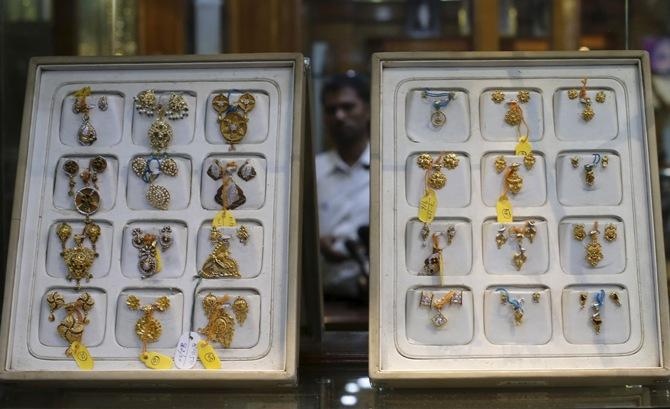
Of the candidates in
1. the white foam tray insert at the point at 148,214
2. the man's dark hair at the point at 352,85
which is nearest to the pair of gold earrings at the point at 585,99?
the white foam tray insert at the point at 148,214

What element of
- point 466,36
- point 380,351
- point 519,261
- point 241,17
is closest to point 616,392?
point 519,261

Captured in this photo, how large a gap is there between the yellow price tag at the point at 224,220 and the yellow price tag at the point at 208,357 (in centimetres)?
21

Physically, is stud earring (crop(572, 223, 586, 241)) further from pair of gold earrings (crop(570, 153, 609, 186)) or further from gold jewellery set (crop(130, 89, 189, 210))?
gold jewellery set (crop(130, 89, 189, 210))

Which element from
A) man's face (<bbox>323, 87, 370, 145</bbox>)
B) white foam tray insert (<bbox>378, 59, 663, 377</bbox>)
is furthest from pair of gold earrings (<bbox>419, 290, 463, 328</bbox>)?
man's face (<bbox>323, 87, 370, 145</bbox>)

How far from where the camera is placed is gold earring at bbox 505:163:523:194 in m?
1.46

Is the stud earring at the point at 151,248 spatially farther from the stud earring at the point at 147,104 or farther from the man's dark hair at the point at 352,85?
the man's dark hair at the point at 352,85

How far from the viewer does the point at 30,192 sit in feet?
4.91

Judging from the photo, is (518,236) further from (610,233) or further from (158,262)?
(158,262)

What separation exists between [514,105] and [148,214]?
0.67 meters

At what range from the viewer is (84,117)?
1528 millimetres

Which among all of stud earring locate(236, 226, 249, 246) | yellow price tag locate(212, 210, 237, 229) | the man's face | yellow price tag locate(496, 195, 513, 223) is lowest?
stud earring locate(236, 226, 249, 246)

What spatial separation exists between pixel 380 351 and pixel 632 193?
0.52 meters

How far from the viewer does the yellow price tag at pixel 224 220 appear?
146 centimetres

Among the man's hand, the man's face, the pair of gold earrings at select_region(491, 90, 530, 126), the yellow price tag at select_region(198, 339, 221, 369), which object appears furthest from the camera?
the man's face
